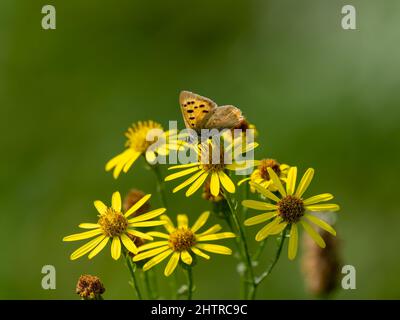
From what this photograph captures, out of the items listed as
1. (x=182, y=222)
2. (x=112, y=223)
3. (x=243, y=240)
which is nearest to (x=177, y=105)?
(x=182, y=222)

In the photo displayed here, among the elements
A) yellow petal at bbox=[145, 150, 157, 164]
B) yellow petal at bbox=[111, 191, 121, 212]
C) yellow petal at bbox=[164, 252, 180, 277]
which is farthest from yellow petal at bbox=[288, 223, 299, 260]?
yellow petal at bbox=[145, 150, 157, 164]

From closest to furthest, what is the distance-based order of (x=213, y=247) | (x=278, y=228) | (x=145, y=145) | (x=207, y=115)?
(x=278, y=228), (x=213, y=247), (x=207, y=115), (x=145, y=145)

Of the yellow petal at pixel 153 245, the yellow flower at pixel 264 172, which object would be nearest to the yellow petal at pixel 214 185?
the yellow flower at pixel 264 172

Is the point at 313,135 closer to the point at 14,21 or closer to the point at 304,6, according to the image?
the point at 304,6

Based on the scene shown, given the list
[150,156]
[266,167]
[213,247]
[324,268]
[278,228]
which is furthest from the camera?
[324,268]

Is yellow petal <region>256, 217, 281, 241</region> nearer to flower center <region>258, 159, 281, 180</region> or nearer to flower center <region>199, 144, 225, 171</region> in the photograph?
flower center <region>258, 159, 281, 180</region>

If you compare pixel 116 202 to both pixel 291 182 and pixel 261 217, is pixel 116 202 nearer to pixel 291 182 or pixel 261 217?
pixel 261 217

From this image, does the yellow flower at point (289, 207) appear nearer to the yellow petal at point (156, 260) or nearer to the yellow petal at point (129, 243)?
the yellow petal at point (156, 260)
